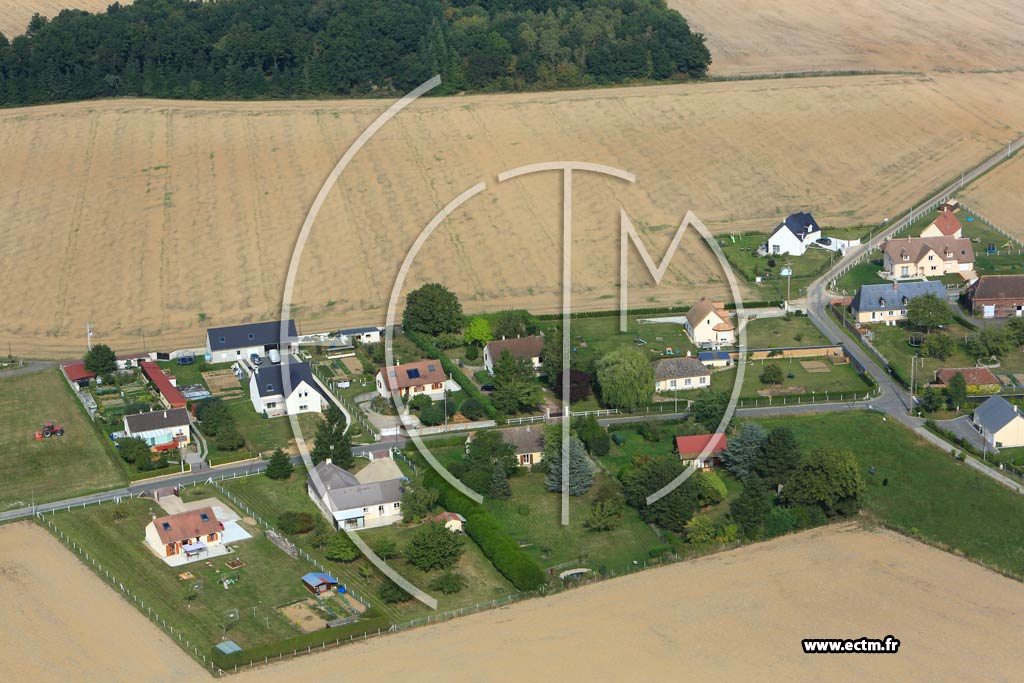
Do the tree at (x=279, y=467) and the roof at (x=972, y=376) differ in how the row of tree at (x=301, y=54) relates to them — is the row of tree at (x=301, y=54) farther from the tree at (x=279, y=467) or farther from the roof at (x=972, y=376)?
the tree at (x=279, y=467)

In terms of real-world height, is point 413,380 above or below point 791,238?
below

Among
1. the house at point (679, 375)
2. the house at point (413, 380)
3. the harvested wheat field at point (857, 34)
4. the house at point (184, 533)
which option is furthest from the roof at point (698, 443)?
the harvested wheat field at point (857, 34)

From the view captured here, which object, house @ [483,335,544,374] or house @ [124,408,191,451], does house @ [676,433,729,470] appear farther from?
house @ [124,408,191,451]

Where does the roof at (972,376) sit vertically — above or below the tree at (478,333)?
below

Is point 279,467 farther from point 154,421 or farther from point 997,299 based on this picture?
point 997,299

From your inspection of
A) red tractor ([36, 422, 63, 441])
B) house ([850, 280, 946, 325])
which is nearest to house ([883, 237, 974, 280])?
house ([850, 280, 946, 325])


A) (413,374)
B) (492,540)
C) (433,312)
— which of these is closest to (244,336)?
(433,312)

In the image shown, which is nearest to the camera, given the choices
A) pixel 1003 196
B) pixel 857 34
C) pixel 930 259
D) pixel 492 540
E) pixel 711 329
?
pixel 492 540

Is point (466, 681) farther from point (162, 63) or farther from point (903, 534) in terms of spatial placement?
point (162, 63)
